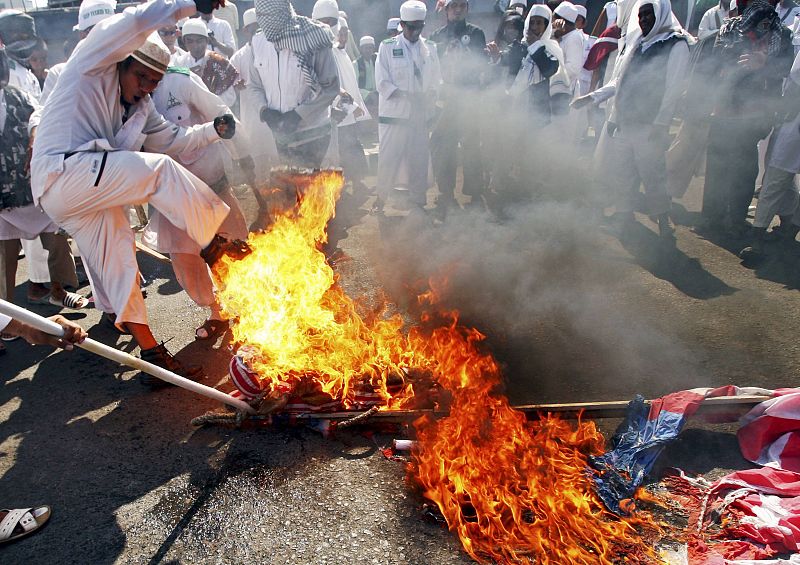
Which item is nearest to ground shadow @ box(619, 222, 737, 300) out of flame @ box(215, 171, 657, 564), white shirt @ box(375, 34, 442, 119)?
flame @ box(215, 171, 657, 564)

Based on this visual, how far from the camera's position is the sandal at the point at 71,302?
5.69 meters

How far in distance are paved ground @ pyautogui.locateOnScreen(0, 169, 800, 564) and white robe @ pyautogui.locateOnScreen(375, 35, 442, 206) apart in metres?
2.12

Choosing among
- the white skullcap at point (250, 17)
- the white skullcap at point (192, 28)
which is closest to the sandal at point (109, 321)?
the white skullcap at point (192, 28)

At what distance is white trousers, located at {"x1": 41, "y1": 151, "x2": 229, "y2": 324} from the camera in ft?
11.9

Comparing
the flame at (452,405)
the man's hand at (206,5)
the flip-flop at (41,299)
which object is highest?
the man's hand at (206,5)

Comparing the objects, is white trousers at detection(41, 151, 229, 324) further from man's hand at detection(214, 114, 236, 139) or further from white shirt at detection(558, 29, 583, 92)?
white shirt at detection(558, 29, 583, 92)

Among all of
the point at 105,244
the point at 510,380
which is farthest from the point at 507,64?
the point at 105,244

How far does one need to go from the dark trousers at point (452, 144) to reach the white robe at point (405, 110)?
0.29 metres

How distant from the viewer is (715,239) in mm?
6699

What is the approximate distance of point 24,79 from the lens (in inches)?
238

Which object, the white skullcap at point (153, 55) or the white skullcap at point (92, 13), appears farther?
the white skullcap at point (92, 13)

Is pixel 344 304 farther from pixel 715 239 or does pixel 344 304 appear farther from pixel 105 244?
pixel 715 239

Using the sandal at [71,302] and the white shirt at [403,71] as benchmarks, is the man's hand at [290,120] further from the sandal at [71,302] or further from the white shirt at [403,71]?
the sandal at [71,302]

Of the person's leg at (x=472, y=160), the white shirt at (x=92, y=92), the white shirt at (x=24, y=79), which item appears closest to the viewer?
the white shirt at (x=92, y=92)
